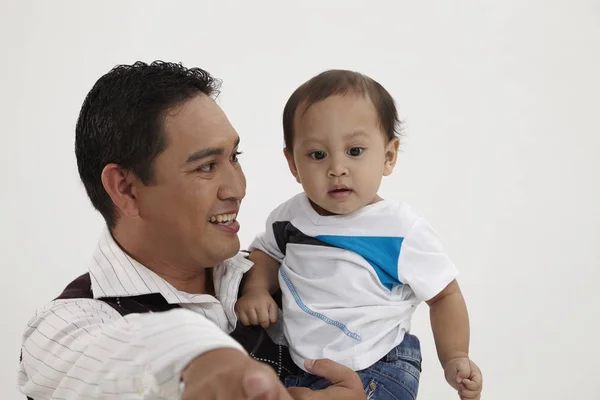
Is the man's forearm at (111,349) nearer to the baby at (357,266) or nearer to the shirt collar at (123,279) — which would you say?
the shirt collar at (123,279)

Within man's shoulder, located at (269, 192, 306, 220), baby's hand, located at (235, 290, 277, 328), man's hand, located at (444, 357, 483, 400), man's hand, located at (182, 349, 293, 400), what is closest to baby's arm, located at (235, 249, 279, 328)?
baby's hand, located at (235, 290, 277, 328)

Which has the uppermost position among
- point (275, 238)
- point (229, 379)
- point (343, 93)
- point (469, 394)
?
point (343, 93)

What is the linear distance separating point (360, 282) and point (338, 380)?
0.85 feet

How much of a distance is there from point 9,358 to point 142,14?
6.61 ft

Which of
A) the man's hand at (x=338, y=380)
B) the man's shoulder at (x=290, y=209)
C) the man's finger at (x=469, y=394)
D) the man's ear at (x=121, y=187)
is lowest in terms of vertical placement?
the man's finger at (x=469, y=394)

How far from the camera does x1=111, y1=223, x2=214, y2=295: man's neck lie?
213 cm

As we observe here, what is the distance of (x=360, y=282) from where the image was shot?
2006 millimetres

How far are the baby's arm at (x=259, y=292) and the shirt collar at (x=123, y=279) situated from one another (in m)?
0.08

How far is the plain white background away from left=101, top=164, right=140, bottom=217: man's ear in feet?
7.26

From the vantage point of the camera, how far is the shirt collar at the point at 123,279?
6.47ft

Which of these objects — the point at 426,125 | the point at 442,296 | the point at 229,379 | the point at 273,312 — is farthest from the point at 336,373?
the point at 426,125

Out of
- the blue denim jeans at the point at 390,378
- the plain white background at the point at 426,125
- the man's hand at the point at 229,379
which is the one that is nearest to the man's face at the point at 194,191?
the blue denim jeans at the point at 390,378

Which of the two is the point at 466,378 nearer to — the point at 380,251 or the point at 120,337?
the point at 380,251

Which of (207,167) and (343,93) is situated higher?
(343,93)
